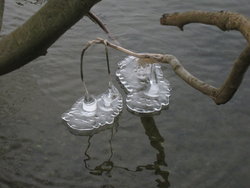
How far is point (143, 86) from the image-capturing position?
481 cm

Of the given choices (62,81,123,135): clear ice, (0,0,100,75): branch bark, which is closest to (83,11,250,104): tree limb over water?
(0,0,100,75): branch bark

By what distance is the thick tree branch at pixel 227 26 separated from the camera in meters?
1.61

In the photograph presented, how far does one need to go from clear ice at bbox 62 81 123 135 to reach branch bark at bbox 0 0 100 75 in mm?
1759

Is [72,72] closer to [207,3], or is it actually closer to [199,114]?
[199,114]

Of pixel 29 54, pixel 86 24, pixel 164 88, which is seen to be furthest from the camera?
pixel 86 24

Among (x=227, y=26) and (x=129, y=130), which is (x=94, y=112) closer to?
(x=129, y=130)

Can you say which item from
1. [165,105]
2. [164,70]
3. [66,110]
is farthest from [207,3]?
[66,110]

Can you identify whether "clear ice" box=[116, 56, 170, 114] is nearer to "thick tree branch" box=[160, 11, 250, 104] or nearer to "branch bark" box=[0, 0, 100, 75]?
"branch bark" box=[0, 0, 100, 75]

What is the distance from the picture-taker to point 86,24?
605cm

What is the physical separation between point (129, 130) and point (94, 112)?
421 mm

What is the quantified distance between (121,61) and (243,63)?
3.66 m

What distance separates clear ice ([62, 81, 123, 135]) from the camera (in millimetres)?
4250

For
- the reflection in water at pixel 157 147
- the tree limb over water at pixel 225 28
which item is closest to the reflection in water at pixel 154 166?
the reflection in water at pixel 157 147

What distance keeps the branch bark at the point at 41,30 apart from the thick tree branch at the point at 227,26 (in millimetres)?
462
